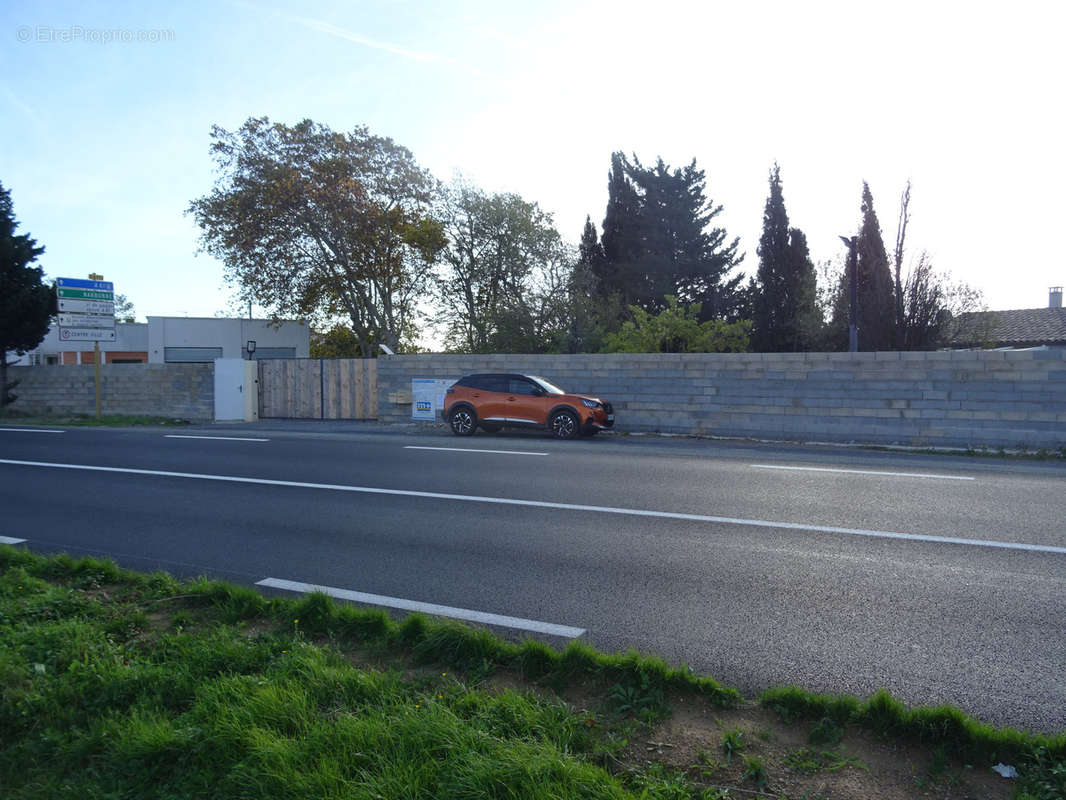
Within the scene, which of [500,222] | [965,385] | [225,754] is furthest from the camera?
[500,222]

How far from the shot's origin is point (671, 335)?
28.8m

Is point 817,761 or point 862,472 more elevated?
point 862,472

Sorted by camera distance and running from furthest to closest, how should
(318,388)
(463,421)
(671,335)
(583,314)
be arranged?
(583,314)
(671,335)
(318,388)
(463,421)

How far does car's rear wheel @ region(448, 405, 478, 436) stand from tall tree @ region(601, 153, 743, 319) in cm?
2866

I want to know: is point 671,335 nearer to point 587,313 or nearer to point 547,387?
point 587,313

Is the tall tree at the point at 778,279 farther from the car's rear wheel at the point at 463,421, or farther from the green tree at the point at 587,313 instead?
the car's rear wheel at the point at 463,421

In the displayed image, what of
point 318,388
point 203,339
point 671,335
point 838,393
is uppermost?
point 203,339

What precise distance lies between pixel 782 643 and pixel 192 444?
14.1 meters

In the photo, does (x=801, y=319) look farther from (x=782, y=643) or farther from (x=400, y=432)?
(x=782, y=643)

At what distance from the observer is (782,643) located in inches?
172

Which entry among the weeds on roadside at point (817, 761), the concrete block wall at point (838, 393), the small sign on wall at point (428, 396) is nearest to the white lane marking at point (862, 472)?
the concrete block wall at point (838, 393)

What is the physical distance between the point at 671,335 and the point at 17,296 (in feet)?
75.7

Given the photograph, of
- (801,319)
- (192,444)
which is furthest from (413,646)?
(801,319)

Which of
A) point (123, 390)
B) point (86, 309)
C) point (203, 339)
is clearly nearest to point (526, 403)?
point (86, 309)
